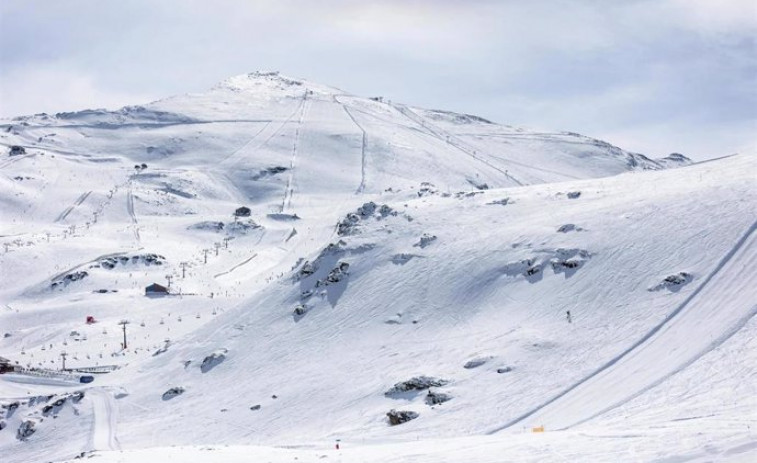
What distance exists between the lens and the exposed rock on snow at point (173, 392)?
5725cm

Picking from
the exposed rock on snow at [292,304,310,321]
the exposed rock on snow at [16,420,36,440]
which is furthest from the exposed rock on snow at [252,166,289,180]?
the exposed rock on snow at [16,420,36,440]

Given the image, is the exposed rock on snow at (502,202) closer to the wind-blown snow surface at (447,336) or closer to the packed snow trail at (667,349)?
the wind-blown snow surface at (447,336)

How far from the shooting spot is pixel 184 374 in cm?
5997

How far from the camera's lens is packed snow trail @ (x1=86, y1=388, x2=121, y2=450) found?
50625mm

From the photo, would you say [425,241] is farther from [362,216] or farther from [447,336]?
[447,336]

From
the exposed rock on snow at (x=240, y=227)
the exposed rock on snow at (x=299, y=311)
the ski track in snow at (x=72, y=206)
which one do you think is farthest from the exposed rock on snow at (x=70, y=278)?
the exposed rock on snow at (x=299, y=311)

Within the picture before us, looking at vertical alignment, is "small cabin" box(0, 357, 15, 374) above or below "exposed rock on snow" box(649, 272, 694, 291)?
below

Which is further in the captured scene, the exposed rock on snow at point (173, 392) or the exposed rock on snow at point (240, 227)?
the exposed rock on snow at point (240, 227)

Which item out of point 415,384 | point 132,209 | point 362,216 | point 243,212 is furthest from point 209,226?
point 415,384

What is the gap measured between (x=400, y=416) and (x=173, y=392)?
20.3 m

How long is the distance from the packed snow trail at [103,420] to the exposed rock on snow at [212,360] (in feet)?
20.2

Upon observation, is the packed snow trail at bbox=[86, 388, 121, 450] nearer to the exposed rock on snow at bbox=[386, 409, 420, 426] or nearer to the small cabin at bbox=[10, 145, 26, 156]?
the exposed rock on snow at bbox=[386, 409, 420, 426]

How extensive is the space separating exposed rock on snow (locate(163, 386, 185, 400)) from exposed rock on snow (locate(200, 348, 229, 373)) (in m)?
2.22

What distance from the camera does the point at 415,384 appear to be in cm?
4697
